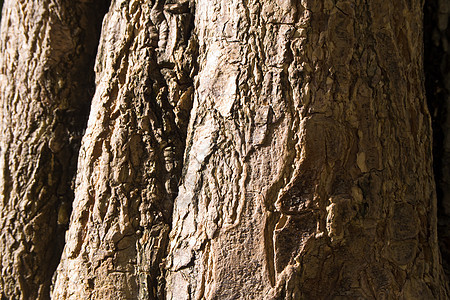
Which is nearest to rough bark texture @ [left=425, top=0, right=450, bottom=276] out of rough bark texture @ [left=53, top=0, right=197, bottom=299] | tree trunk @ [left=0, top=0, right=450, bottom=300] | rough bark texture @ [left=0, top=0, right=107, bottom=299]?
tree trunk @ [left=0, top=0, right=450, bottom=300]

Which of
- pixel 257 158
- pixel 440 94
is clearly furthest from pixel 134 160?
pixel 440 94

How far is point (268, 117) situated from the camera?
0.92m

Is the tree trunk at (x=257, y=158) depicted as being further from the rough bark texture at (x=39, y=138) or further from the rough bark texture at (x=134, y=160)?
the rough bark texture at (x=39, y=138)

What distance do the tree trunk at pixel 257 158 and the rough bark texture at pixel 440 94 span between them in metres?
0.13

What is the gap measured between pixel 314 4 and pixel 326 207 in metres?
0.38

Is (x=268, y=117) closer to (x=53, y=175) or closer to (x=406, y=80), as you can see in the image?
(x=406, y=80)

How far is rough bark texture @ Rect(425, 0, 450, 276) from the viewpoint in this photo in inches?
44.4

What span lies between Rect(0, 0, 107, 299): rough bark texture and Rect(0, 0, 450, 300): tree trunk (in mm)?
165

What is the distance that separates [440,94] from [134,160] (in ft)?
2.38

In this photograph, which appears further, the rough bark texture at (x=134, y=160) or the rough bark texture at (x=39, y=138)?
the rough bark texture at (x=39, y=138)

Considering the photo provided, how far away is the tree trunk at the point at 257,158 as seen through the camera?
905mm

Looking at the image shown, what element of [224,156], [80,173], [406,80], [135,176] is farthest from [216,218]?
[406,80]

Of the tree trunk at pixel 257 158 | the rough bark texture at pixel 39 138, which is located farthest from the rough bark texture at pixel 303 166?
the rough bark texture at pixel 39 138

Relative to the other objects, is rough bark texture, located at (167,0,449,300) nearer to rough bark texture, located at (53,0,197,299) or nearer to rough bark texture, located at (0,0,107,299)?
rough bark texture, located at (53,0,197,299)
